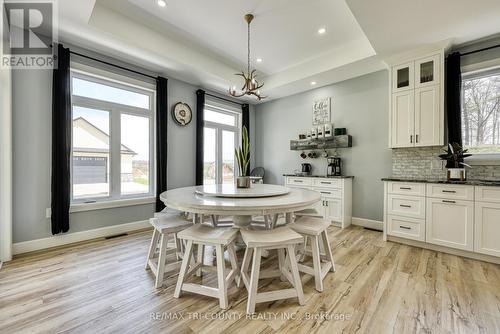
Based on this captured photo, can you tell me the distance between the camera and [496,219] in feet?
7.61

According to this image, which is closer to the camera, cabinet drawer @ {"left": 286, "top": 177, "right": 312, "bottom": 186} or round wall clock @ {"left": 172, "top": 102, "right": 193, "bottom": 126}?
round wall clock @ {"left": 172, "top": 102, "right": 193, "bottom": 126}

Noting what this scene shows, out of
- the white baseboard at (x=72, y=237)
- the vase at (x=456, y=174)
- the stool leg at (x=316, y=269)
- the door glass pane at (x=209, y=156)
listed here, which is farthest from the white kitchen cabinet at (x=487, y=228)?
the white baseboard at (x=72, y=237)

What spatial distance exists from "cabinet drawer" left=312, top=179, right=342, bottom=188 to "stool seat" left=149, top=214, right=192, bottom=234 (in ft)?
8.91

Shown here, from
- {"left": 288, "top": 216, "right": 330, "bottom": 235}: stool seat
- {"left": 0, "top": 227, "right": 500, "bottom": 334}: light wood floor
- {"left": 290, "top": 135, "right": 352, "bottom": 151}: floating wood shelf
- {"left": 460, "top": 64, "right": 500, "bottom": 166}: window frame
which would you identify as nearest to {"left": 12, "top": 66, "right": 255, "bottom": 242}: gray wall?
{"left": 0, "top": 227, "right": 500, "bottom": 334}: light wood floor

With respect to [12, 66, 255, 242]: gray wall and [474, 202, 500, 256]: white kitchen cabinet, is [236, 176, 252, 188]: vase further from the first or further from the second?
[474, 202, 500, 256]: white kitchen cabinet

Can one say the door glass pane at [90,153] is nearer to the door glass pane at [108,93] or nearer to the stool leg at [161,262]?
the door glass pane at [108,93]

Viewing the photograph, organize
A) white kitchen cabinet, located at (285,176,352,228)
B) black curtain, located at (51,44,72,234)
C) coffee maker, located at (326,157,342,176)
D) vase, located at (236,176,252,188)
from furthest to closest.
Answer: coffee maker, located at (326,157,342,176), white kitchen cabinet, located at (285,176,352,228), black curtain, located at (51,44,72,234), vase, located at (236,176,252,188)

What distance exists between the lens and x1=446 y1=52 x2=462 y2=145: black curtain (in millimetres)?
2820

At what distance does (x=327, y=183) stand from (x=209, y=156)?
8.36 feet

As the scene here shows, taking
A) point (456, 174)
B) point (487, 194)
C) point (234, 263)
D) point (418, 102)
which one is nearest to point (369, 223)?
point (456, 174)

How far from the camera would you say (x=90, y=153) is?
10.3ft

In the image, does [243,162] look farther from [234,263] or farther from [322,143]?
[322,143]

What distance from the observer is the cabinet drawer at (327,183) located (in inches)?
149

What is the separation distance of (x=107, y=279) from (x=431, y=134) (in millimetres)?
4185
